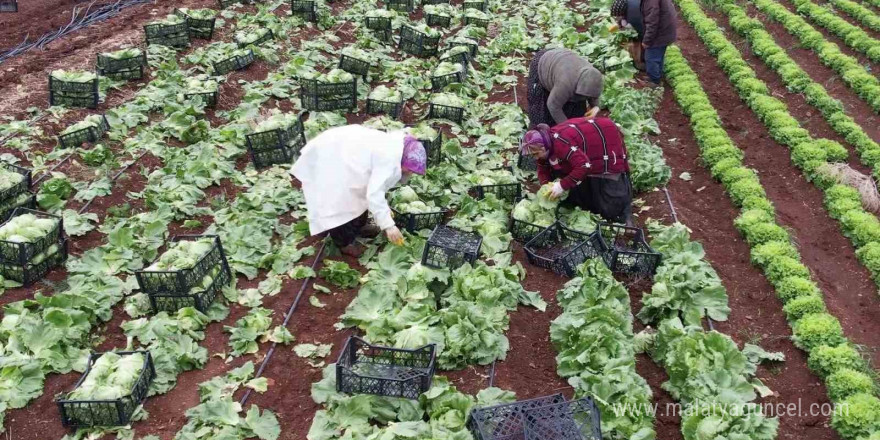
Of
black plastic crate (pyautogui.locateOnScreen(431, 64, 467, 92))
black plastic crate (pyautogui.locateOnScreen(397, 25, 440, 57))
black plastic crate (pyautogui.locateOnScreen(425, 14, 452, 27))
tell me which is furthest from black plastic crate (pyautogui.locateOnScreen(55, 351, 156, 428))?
black plastic crate (pyautogui.locateOnScreen(425, 14, 452, 27))

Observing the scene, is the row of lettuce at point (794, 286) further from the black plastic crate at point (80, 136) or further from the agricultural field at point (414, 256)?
the black plastic crate at point (80, 136)

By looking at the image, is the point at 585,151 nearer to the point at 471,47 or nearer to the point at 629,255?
the point at 629,255

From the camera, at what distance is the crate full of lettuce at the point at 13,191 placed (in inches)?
293

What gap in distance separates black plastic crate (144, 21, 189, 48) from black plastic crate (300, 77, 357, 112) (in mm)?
3156

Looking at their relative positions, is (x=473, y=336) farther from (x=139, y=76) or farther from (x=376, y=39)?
(x=376, y=39)

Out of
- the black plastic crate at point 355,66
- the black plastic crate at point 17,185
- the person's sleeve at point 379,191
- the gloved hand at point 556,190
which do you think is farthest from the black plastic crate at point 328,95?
the person's sleeve at point 379,191

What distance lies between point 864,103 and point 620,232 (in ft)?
25.0

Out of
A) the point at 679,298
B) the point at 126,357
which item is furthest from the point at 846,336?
the point at 126,357

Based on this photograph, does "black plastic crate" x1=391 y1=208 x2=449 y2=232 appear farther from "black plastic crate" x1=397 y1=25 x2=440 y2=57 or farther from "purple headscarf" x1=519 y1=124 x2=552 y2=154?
"black plastic crate" x1=397 y1=25 x2=440 y2=57

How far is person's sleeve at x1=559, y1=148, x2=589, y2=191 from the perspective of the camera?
720 centimetres

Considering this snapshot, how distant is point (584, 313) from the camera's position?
6027 millimetres

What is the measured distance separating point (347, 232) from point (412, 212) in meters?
0.73

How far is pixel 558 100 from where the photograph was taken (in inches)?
328

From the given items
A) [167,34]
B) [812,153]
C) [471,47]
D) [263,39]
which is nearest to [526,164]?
[812,153]
